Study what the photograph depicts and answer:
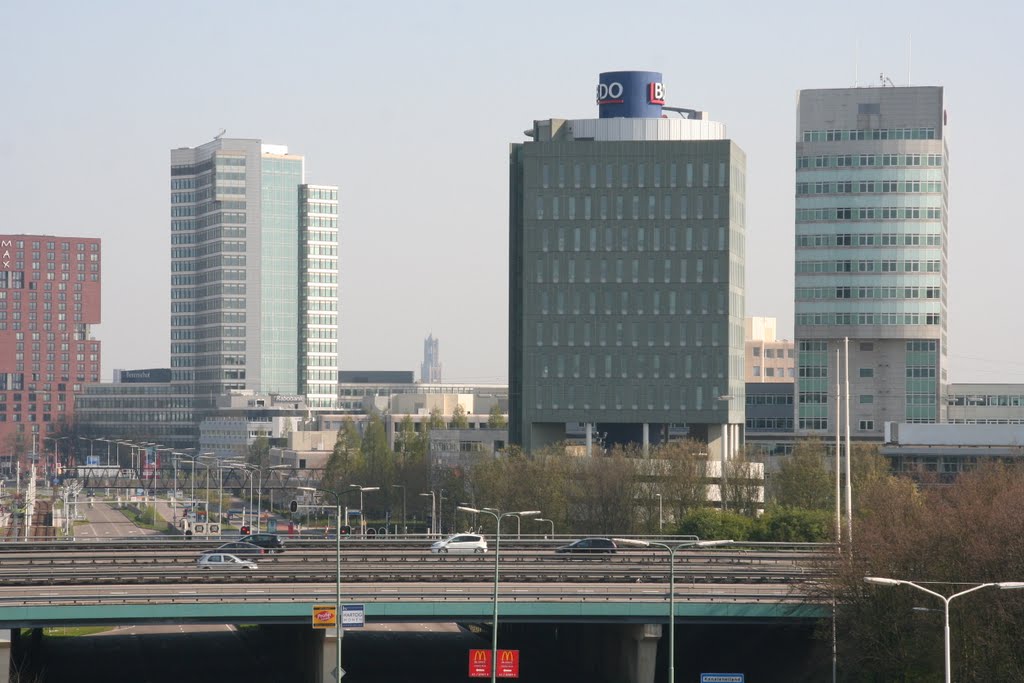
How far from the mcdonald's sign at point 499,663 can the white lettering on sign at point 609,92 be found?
105696mm

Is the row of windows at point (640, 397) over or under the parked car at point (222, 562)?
over

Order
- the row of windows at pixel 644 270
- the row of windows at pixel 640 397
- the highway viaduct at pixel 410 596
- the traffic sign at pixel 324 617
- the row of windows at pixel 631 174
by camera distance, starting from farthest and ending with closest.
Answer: the row of windows at pixel 640 397 < the row of windows at pixel 644 270 < the row of windows at pixel 631 174 < the highway viaduct at pixel 410 596 < the traffic sign at pixel 324 617

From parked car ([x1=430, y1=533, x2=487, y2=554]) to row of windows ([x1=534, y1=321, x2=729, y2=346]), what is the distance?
2353 inches

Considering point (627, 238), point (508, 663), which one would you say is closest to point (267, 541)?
point (508, 663)

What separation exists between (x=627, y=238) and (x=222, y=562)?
88165 millimetres

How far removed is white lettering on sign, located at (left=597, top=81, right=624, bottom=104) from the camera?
17938cm

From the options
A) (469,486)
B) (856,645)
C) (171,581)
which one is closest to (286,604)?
(171,581)

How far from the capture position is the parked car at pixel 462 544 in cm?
11312

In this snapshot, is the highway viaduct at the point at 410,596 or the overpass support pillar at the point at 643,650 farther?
the overpass support pillar at the point at 643,650

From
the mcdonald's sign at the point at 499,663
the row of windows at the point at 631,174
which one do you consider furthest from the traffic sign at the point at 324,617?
the row of windows at the point at 631,174

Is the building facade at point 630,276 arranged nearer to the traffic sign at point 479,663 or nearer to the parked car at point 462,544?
the parked car at point 462,544

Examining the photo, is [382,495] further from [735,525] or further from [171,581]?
[171,581]

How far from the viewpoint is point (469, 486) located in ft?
557

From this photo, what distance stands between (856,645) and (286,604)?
2660cm
